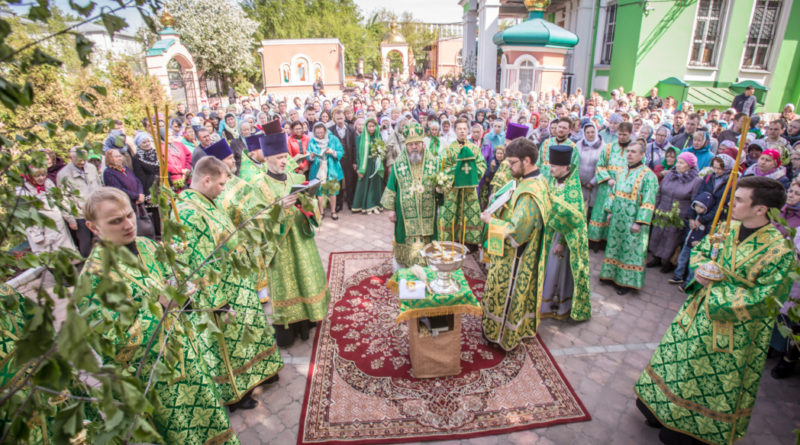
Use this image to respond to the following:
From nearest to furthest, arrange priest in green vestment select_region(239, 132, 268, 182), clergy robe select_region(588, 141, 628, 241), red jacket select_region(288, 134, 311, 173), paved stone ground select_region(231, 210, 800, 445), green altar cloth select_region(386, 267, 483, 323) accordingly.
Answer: paved stone ground select_region(231, 210, 800, 445) < green altar cloth select_region(386, 267, 483, 323) < priest in green vestment select_region(239, 132, 268, 182) < clergy robe select_region(588, 141, 628, 241) < red jacket select_region(288, 134, 311, 173)

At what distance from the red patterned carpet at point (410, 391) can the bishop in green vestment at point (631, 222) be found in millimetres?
2029

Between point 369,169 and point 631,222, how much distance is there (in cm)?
537

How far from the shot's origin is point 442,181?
5.48 m

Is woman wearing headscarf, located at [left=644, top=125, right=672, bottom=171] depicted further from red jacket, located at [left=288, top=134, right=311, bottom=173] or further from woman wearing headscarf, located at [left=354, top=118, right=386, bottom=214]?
red jacket, located at [left=288, top=134, right=311, bottom=173]

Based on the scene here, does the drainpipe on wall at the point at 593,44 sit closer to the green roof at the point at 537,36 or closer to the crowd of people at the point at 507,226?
the green roof at the point at 537,36

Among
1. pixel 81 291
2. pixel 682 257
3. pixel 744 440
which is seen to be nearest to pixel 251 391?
pixel 81 291

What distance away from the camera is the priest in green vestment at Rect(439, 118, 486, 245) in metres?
5.73

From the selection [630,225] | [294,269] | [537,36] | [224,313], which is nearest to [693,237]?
[630,225]

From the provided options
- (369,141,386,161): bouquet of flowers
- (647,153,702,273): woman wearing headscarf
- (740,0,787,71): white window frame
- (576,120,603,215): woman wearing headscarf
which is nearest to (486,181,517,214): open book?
(647,153,702,273): woman wearing headscarf

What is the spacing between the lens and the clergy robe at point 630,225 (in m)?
5.59

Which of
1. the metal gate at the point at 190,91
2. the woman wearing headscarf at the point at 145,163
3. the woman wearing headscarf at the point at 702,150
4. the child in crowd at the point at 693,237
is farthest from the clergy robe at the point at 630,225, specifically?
the metal gate at the point at 190,91

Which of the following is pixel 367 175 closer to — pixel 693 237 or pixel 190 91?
pixel 693 237

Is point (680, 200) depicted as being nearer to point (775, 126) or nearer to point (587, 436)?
point (775, 126)

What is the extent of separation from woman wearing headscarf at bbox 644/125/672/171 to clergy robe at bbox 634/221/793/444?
16.2ft
